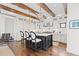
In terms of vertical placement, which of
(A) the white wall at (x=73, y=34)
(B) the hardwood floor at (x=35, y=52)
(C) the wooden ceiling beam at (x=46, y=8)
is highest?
(C) the wooden ceiling beam at (x=46, y=8)

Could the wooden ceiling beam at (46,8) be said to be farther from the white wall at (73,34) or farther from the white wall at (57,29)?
the white wall at (73,34)

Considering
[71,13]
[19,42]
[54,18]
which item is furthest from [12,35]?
[71,13]

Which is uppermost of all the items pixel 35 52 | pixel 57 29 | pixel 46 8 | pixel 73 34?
pixel 46 8

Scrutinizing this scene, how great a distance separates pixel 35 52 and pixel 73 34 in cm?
112

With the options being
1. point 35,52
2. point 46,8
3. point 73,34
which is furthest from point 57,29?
point 35,52

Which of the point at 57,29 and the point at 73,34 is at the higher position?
the point at 57,29

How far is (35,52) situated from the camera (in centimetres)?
294

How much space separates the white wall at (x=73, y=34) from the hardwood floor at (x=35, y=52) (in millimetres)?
178

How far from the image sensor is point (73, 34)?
285cm

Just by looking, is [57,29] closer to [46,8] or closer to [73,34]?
[73,34]

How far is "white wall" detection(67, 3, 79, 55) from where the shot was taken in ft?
9.08

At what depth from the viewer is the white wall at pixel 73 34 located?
9.08 feet

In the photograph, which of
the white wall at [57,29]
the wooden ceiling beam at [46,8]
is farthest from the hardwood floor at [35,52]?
the wooden ceiling beam at [46,8]

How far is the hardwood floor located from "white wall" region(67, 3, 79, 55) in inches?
7.0
